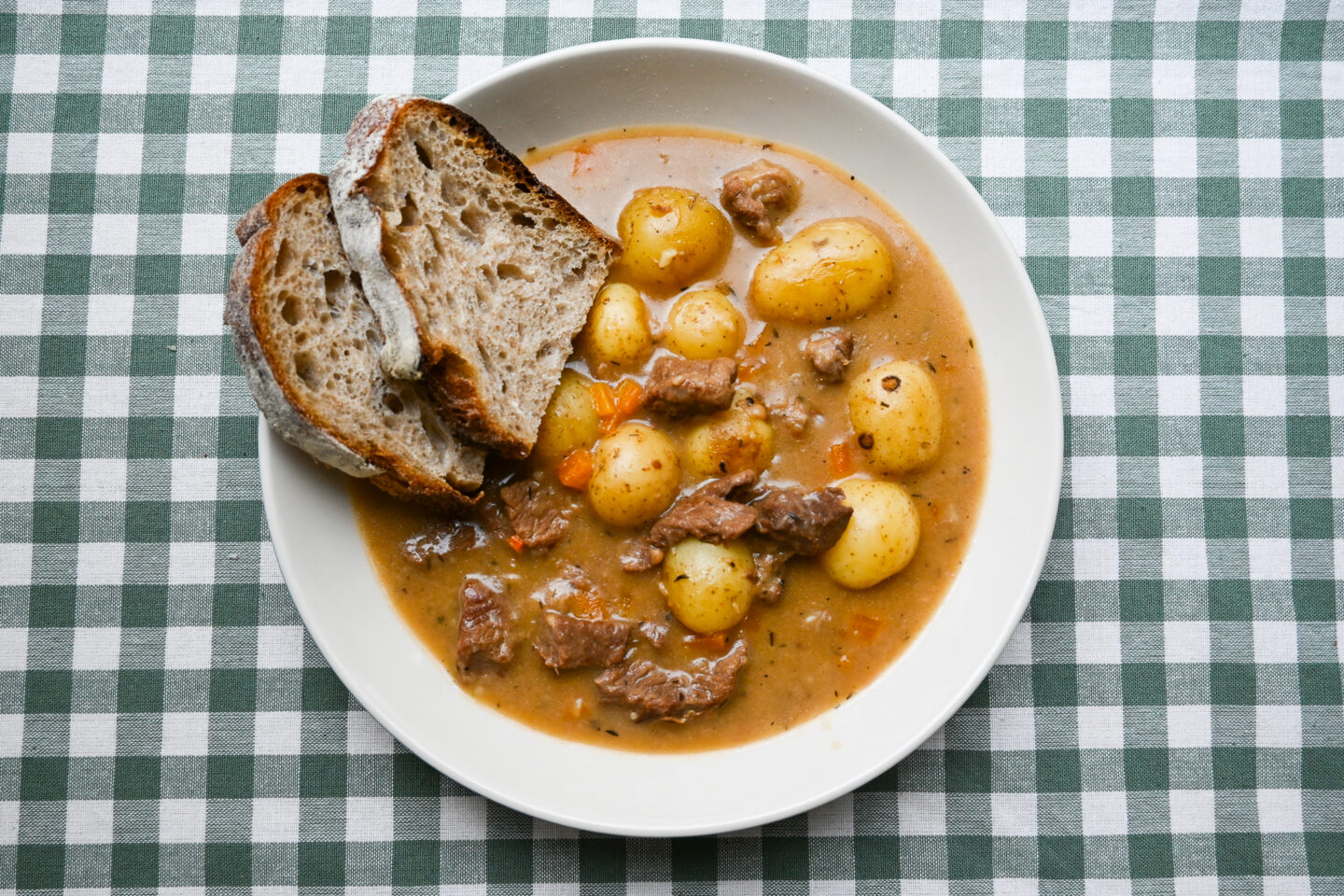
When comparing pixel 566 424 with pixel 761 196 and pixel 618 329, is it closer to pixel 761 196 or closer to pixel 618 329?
pixel 618 329

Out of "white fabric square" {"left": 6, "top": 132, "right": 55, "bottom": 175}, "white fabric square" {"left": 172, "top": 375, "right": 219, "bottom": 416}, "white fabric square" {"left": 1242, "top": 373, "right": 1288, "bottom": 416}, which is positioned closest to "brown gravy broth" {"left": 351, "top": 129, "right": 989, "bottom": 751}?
"white fabric square" {"left": 172, "top": 375, "right": 219, "bottom": 416}

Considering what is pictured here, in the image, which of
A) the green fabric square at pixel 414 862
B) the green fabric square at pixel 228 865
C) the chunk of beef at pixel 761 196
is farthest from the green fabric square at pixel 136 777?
the chunk of beef at pixel 761 196

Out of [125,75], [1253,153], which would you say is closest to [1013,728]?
[1253,153]

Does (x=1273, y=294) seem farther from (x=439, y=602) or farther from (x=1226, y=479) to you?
(x=439, y=602)

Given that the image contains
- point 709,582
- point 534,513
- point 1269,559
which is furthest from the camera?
point 1269,559

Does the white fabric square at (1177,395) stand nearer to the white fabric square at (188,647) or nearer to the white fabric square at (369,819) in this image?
the white fabric square at (369,819)

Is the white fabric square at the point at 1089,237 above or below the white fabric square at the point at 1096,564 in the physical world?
above
